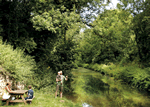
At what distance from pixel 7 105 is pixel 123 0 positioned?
2144 cm

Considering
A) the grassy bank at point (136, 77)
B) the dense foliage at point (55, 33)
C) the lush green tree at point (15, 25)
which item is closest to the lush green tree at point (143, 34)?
the dense foliage at point (55, 33)

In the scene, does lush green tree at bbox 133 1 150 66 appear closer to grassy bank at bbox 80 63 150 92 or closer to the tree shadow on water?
grassy bank at bbox 80 63 150 92

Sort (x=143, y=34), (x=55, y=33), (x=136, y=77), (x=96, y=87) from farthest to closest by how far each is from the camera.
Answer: (x=143, y=34) → (x=96, y=87) → (x=136, y=77) → (x=55, y=33)

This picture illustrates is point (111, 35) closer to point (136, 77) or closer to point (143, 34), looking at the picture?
point (143, 34)

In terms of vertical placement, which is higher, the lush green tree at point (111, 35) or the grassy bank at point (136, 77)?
the lush green tree at point (111, 35)

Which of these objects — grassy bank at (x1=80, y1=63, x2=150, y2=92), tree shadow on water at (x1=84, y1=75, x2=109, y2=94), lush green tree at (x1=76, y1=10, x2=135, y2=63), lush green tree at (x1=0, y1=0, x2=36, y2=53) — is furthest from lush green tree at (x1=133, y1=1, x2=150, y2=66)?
lush green tree at (x1=0, y1=0, x2=36, y2=53)

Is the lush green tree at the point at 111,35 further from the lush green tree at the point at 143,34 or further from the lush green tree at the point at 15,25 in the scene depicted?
the lush green tree at the point at 15,25

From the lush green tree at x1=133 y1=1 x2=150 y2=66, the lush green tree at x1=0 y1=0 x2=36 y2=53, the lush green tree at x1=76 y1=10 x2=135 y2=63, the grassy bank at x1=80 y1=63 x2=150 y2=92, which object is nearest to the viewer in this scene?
the lush green tree at x1=0 y1=0 x2=36 y2=53

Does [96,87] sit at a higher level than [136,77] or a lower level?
lower

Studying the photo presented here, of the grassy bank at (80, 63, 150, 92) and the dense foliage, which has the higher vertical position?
the dense foliage

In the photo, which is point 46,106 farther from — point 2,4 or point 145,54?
point 145,54

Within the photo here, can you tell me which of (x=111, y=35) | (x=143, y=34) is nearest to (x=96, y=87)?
(x=143, y=34)

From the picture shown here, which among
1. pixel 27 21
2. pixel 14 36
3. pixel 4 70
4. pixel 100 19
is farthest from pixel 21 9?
pixel 100 19

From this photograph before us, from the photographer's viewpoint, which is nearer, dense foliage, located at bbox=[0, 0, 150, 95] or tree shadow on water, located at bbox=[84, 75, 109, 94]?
dense foliage, located at bbox=[0, 0, 150, 95]
